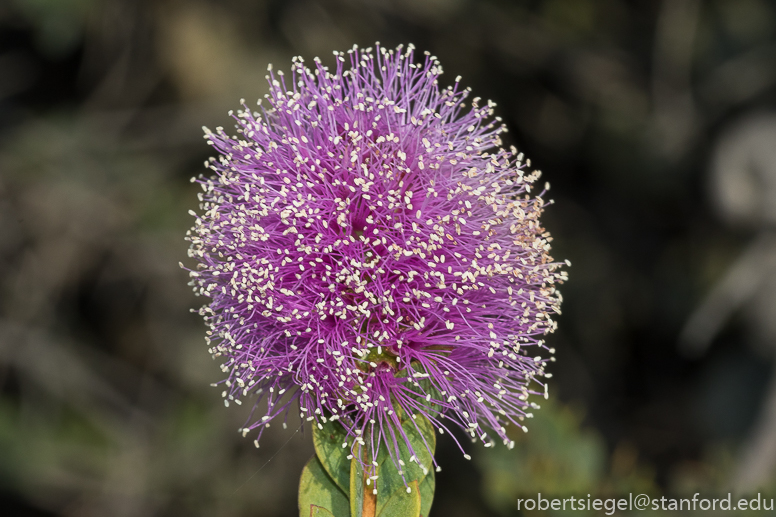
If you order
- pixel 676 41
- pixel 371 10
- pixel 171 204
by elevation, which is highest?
pixel 371 10

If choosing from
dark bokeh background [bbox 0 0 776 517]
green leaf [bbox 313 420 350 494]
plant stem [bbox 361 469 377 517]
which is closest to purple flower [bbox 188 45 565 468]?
green leaf [bbox 313 420 350 494]

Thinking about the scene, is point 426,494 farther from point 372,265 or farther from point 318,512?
point 372,265

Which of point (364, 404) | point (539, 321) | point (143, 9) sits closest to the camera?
point (364, 404)

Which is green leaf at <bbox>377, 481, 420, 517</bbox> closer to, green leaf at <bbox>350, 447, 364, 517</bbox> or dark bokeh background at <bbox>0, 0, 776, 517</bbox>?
green leaf at <bbox>350, 447, 364, 517</bbox>

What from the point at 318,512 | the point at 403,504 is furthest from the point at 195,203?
the point at 403,504

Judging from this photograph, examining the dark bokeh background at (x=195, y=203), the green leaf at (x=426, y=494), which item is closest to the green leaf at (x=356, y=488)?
the green leaf at (x=426, y=494)

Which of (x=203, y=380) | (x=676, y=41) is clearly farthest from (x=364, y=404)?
(x=676, y=41)

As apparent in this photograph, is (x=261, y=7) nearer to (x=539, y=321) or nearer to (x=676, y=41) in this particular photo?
(x=676, y=41)

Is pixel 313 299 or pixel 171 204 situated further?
pixel 171 204

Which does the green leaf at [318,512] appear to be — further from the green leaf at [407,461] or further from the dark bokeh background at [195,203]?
the dark bokeh background at [195,203]
